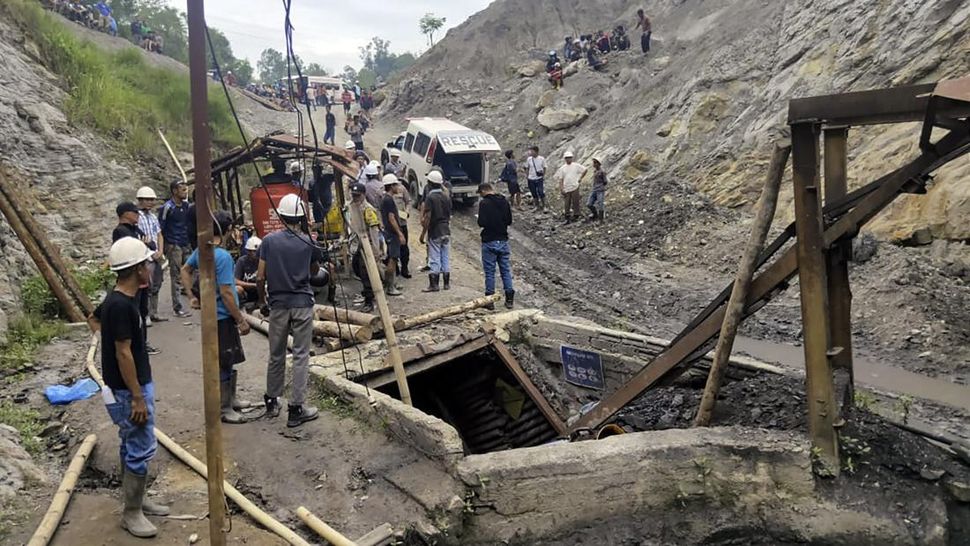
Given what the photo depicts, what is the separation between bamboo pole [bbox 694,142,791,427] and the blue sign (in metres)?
2.34

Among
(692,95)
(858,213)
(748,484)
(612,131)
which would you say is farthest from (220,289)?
(612,131)

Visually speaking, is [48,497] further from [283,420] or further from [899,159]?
[899,159]

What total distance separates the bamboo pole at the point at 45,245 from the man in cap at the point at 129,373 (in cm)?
445

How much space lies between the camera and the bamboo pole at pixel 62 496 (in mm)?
3830

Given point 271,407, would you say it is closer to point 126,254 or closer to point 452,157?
point 126,254

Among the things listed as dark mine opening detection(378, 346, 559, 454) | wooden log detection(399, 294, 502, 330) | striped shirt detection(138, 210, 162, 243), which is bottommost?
dark mine opening detection(378, 346, 559, 454)

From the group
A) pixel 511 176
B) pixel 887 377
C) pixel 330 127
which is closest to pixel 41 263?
pixel 887 377

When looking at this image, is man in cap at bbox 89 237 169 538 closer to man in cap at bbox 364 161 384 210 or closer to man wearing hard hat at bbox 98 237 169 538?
man wearing hard hat at bbox 98 237 169 538

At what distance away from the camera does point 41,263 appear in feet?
25.1

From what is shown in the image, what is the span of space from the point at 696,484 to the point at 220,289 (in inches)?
154

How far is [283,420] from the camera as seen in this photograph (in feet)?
19.1

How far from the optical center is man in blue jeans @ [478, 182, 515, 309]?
28.3ft

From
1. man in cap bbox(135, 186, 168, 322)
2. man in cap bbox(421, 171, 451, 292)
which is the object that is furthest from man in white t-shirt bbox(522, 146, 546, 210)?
man in cap bbox(135, 186, 168, 322)

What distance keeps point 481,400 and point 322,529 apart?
171 inches
